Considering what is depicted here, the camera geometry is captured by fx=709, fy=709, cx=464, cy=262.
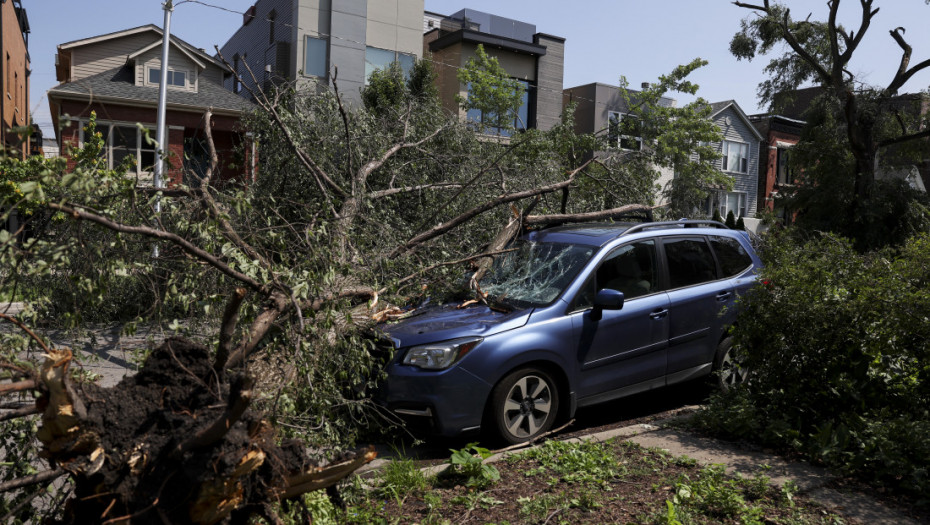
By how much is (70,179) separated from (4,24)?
84.0 ft

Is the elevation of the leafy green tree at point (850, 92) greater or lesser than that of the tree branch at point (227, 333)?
greater

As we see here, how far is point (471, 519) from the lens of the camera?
392 centimetres

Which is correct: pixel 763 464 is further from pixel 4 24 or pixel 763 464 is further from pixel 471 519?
pixel 4 24

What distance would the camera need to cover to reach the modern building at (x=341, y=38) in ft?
94.7

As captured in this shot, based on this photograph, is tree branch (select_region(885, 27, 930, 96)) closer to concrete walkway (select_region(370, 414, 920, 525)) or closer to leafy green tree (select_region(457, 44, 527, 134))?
leafy green tree (select_region(457, 44, 527, 134))

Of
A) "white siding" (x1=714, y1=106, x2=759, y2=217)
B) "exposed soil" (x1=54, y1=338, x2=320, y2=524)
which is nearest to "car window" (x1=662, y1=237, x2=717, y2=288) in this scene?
"exposed soil" (x1=54, y1=338, x2=320, y2=524)

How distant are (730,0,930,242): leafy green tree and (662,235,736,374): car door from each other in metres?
20.6

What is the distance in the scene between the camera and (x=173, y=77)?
26391 mm

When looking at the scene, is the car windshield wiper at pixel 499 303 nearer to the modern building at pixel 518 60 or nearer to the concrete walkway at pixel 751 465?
the concrete walkway at pixel 751 465

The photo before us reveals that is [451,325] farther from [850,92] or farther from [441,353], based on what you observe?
[850,92]

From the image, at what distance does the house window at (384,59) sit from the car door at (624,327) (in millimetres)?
25262

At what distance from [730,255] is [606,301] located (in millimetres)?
2311

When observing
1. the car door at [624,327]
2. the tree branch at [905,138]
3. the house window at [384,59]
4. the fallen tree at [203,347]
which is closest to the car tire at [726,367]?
the car door at [624,327]

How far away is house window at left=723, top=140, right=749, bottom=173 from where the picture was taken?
42.3 meters
